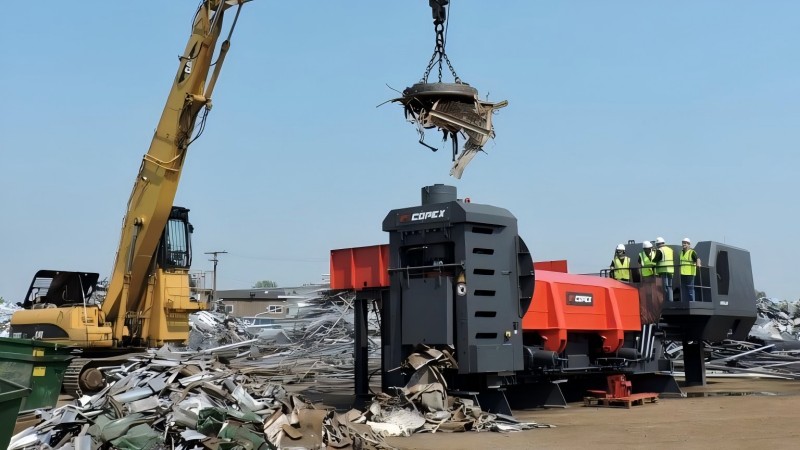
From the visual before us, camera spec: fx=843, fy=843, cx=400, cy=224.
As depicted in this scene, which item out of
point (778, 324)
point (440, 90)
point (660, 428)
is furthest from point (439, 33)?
point (778, 324)

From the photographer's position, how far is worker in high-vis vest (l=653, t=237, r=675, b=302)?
18.1m

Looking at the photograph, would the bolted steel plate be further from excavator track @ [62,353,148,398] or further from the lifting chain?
excavator track @ [62,353,148,398]

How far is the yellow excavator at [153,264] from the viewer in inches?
683

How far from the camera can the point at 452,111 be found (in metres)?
13.4

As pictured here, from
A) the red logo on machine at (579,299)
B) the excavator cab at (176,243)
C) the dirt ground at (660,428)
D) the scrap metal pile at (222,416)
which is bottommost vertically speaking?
the dirt ground at (660,428)

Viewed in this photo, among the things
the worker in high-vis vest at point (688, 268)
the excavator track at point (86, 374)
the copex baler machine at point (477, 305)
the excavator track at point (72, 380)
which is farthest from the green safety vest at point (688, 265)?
the excavator track at point (72, 380)

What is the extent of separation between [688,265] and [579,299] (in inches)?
149

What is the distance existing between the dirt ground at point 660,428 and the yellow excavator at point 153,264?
8.13 metres

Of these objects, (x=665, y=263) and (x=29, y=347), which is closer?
(x=29, y=347)

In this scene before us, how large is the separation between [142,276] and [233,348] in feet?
36.5

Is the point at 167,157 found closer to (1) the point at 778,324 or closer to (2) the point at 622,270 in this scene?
(2) the point at 622,270

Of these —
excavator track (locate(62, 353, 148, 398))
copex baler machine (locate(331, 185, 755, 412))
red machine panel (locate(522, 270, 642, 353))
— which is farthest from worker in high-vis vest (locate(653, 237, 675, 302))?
excavator track (locate(62, 353, 148, 398))

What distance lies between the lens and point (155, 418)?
991 cm

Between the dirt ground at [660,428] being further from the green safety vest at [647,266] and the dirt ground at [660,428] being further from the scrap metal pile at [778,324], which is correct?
the scrap metal pile at [778,324]
